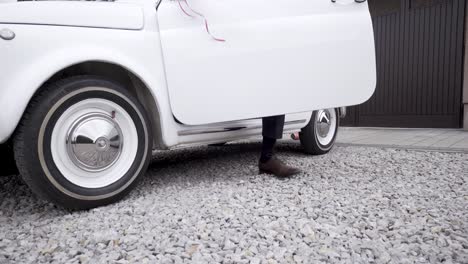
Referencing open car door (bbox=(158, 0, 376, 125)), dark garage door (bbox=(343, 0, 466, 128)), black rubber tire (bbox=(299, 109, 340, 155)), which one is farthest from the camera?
dark garage door (bbox=(343, 0, 466, 128))

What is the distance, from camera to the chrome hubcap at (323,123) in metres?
3.24

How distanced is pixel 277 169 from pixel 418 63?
14.9 ft

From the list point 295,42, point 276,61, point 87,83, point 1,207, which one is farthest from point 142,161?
point 295,42

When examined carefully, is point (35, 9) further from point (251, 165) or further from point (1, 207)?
point (251, 165)

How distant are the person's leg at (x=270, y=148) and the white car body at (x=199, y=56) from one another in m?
0.15

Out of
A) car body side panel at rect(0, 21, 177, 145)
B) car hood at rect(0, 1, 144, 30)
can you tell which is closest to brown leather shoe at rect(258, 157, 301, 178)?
car body side panel at rect(0, 21, 177, 145)

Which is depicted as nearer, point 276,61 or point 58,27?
point 58,27

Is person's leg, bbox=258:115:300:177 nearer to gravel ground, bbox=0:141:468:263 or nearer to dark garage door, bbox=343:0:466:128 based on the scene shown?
gravel ground, bbox=0:141:468:263

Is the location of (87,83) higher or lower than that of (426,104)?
higher

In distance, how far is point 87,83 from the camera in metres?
1.69

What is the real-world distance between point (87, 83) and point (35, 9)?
436 millimetres

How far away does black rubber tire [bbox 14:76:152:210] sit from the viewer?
155 centimetres

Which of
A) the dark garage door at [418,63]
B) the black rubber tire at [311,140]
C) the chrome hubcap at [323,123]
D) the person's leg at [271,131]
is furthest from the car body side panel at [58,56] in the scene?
the dark garage door at [418,63]

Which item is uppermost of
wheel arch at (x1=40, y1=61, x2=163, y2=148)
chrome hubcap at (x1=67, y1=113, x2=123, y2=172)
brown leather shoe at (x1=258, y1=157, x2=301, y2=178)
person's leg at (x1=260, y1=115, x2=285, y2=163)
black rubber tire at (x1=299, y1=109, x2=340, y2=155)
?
wheel arch at (x1=40, y1=61, x2=163, y2=148)
